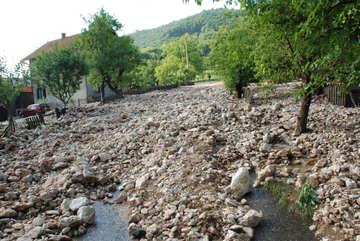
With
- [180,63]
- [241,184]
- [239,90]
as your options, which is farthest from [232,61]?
[180,63]

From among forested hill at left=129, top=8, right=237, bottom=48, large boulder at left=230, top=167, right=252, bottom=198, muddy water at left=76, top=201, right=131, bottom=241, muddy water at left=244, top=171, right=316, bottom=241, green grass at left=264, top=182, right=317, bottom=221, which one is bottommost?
muddy water at left=76, top=201, right=131, bottom=241

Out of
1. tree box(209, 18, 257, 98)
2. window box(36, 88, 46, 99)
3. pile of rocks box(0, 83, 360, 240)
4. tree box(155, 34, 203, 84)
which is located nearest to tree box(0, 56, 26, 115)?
pile of rocks box(0, 83, 360, 240)

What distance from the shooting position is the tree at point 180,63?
130 ft

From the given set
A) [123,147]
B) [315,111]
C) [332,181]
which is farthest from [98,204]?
[315,111]

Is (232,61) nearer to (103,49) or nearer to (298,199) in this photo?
(298,199)

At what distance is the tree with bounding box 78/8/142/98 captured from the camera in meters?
22.8

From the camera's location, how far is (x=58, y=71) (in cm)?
1834

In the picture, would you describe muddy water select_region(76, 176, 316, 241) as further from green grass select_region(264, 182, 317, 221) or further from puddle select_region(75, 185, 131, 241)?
green grass select_region(264, 182, 317, 221)

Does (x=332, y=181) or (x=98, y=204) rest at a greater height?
(x=332, y=181)

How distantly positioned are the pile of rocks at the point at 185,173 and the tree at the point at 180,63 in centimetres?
2866

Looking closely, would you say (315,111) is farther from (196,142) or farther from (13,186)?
(13,186)

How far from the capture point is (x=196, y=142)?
27.2ft

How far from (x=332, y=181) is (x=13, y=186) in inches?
278

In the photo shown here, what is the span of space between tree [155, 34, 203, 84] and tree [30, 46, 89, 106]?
20626 mm
